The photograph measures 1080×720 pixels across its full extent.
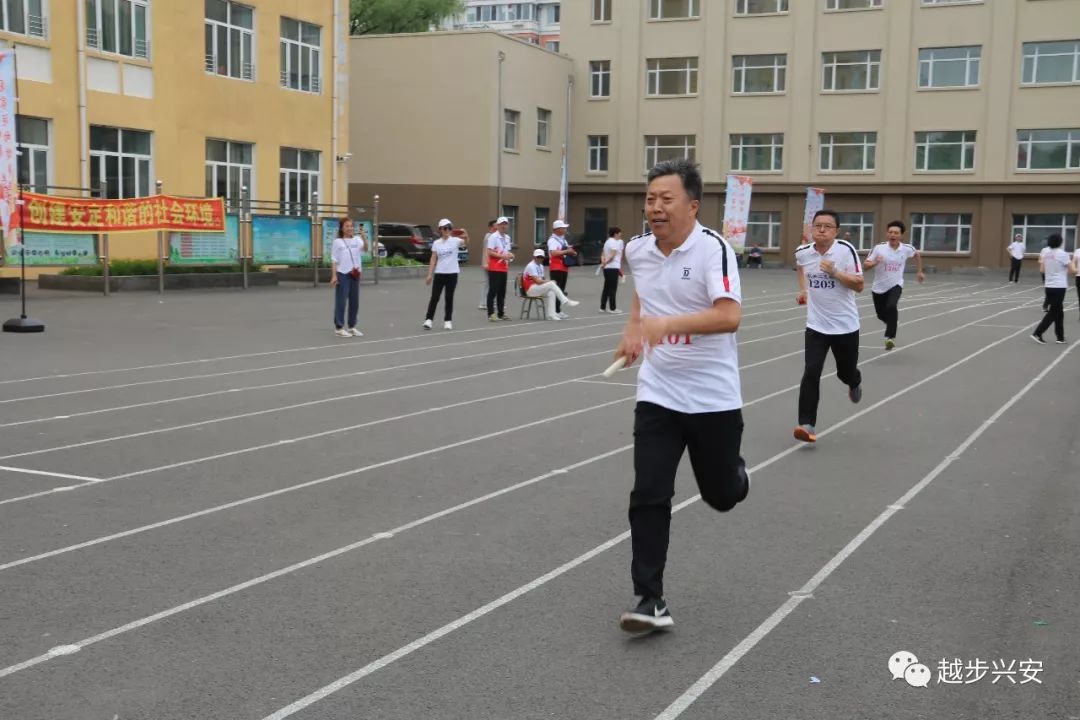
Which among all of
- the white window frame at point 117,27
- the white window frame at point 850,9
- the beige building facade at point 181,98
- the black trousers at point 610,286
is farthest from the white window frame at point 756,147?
the black trousers at point 610,286

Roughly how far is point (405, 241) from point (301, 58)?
959 cm

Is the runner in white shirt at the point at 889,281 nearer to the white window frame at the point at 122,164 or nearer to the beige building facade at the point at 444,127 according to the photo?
the white window frame at the point at 122,164

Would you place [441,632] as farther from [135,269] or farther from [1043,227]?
[1043,227]

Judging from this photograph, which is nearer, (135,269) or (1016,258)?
(135,269)

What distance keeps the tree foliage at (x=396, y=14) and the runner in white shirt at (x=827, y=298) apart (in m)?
59.3

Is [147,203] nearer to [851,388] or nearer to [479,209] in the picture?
[851,388]

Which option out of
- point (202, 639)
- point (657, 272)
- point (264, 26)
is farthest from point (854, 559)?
point (264, 26)

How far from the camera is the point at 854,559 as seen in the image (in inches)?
252

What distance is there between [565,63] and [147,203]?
35.3 m

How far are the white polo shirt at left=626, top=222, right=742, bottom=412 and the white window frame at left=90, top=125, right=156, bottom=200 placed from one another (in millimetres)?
27472

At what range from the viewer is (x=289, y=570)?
6.07 m

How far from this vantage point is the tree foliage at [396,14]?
2606 inches

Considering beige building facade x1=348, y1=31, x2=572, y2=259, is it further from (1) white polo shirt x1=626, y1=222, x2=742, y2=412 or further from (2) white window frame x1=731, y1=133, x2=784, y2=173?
(1) white polo shirt x1=626, y1=222, x2=742, y2=412

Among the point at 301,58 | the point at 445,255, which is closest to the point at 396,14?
the point at 301,58
